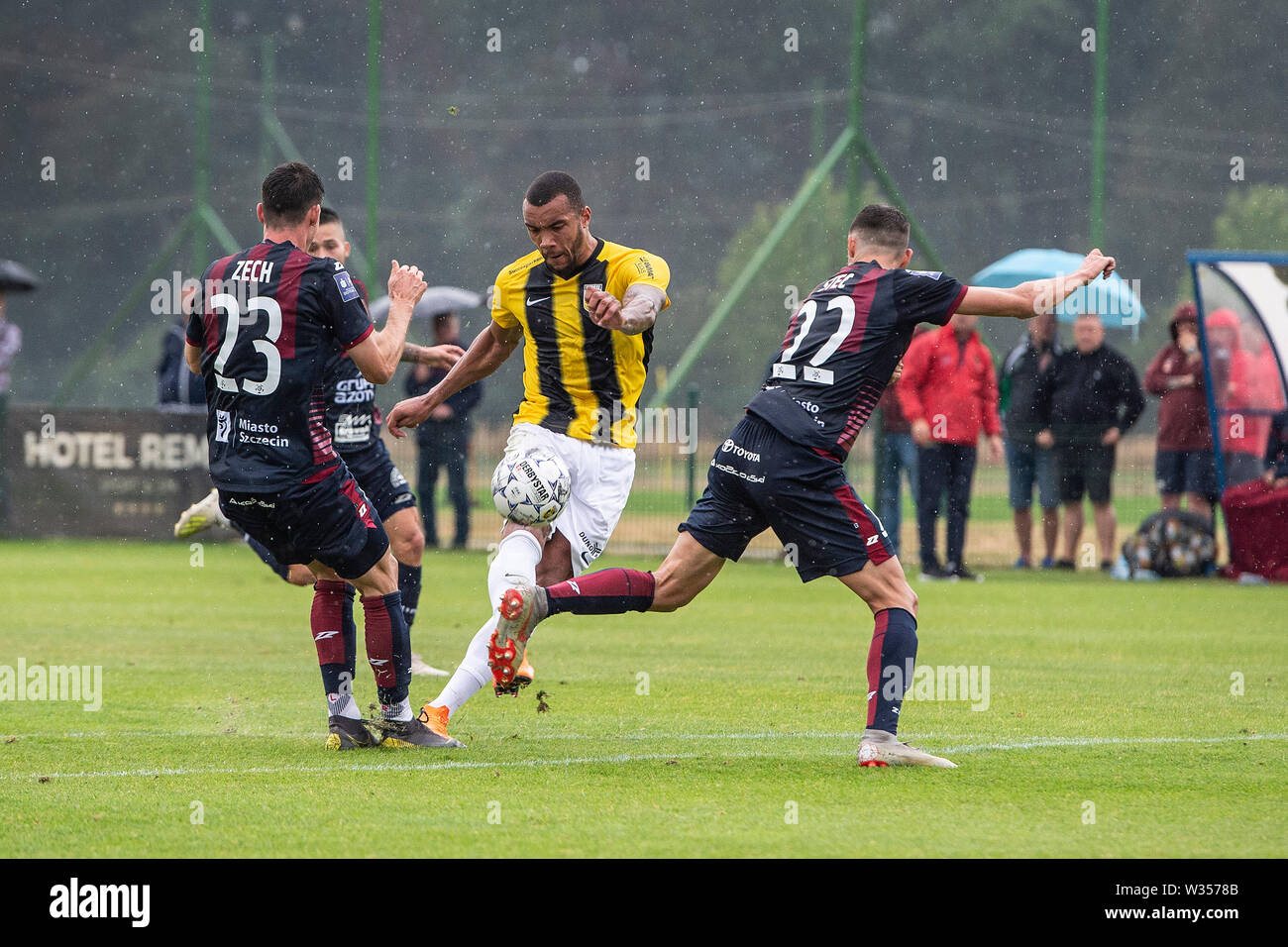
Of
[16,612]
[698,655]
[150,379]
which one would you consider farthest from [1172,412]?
[150,379]

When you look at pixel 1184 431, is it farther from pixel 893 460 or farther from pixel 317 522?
pixel 317 522

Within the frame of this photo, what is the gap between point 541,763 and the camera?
5.89 meters

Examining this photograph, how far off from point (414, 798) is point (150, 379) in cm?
2154

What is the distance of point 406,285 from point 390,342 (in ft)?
0.90

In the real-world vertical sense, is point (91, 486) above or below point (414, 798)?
above

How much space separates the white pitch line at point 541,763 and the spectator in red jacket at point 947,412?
739 cm

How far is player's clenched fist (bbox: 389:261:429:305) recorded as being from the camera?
6160 mm

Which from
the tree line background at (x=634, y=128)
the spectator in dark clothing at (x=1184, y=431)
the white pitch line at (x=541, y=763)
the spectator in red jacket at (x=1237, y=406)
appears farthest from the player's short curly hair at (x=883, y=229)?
the tree line background at (x=634, y=128)

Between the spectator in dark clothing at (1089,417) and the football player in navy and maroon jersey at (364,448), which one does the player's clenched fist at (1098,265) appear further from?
the spectator in dark clothing at (1089,417)

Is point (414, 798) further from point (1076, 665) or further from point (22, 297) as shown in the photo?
point (22, 297)

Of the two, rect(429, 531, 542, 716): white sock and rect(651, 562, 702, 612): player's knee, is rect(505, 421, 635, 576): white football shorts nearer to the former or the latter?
rect(429, 531, 542, 716): white sock

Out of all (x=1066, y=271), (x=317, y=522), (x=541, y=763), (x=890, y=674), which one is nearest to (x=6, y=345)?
(x=1066, y=271)
